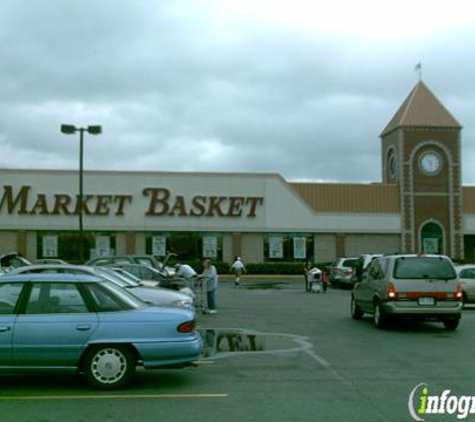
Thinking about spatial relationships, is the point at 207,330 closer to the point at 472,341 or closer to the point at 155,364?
the point at 472,341

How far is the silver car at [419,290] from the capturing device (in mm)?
16578

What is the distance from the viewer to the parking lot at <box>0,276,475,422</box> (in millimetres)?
8398

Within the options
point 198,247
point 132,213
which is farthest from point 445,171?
point 132,213

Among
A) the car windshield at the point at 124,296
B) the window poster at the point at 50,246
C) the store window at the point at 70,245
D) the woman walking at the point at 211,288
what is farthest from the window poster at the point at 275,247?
the car windshield at the point at 124,296

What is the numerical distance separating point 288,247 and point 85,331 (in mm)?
39677

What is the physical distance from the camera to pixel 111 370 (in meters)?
9.52

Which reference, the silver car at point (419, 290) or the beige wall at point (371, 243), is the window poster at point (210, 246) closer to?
the beige wall at point (371, 243)

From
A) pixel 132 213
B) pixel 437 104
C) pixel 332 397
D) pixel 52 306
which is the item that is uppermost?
pixel 437 104

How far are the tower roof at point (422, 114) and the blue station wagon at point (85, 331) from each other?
41834 millimetres

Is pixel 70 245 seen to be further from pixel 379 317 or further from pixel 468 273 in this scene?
pixel 379 317

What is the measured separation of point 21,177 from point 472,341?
36.0 meters

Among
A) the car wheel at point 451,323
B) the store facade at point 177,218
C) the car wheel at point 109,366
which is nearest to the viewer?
the car wheel at point 109,366

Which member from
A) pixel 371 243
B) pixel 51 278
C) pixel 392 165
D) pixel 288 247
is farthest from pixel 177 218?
pixel 51 278

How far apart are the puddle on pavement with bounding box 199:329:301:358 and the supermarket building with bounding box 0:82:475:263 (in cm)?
3113
